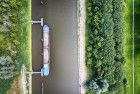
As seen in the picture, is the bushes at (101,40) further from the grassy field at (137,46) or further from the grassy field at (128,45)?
the grassy field at (137,46)

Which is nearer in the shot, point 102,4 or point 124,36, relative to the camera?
point 102,4

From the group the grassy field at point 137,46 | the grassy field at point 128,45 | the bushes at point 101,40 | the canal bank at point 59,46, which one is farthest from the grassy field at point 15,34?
the grassy field at point 137,46

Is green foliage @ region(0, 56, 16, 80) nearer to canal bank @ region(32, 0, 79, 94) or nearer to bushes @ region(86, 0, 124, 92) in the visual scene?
canal bank @ region(32, 0, 79, 94)

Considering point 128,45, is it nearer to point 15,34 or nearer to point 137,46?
point 137,46

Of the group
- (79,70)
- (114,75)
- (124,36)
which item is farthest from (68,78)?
(124,36)

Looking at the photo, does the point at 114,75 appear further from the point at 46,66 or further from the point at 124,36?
the point at 46,66
